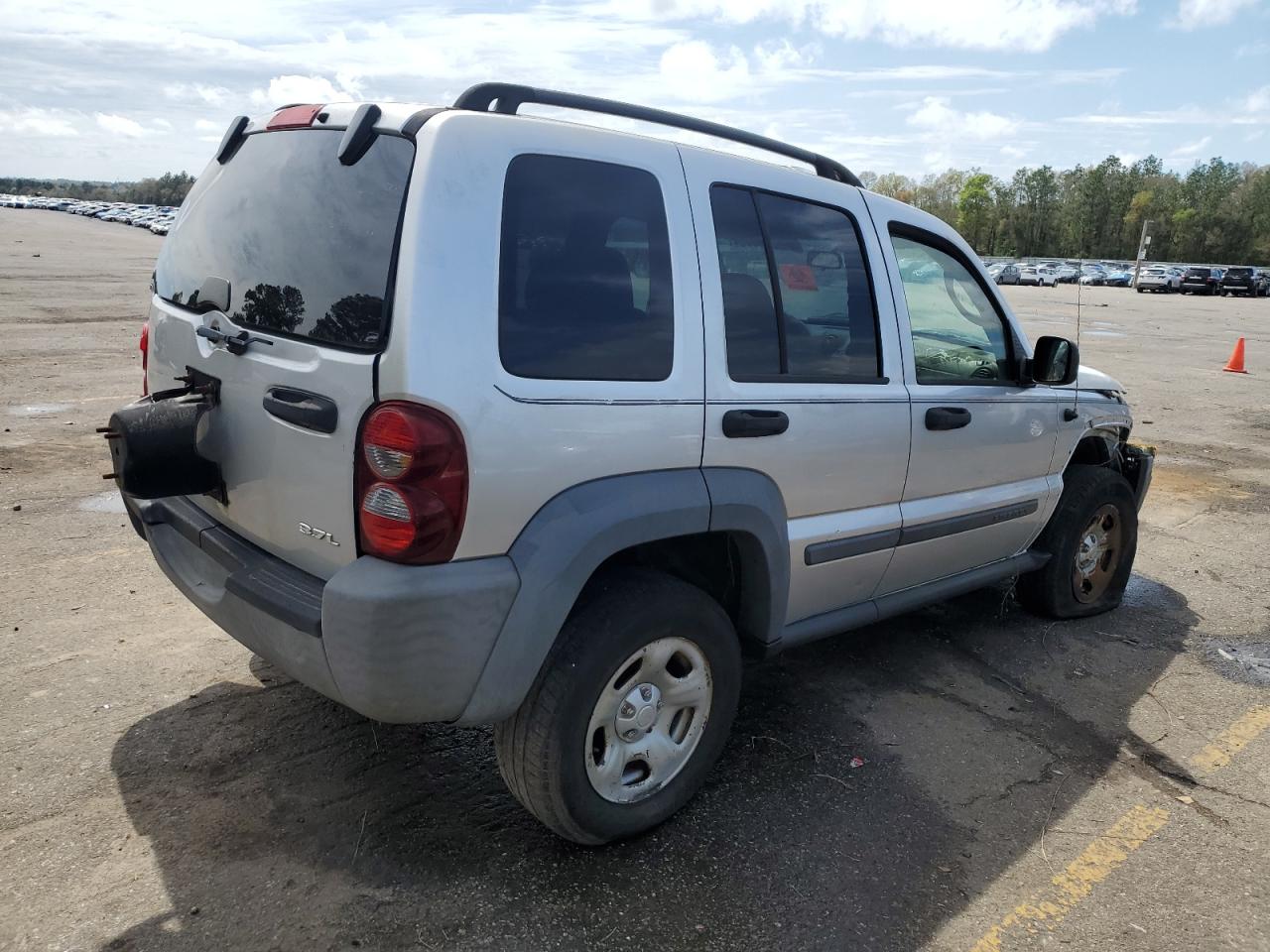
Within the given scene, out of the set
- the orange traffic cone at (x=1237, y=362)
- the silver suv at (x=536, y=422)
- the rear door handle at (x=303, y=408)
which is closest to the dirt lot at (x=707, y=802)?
the silver suv at (x=536, y=422)

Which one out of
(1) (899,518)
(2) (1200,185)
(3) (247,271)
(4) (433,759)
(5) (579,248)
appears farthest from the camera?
(2) (1200,185)

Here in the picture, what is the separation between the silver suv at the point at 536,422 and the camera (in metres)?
2.29

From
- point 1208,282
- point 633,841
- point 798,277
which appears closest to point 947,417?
point 798,277

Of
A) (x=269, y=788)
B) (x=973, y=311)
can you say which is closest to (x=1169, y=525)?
(x=973, y=311)

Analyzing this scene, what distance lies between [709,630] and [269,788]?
58.7 inches

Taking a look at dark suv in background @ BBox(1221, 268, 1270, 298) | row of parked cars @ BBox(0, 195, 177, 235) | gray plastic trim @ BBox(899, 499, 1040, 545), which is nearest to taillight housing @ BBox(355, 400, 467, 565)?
gray plastic trim @ BBox(899, 499, 1040, 545)

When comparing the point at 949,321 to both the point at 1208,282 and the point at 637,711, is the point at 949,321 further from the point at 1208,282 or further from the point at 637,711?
the point at 1208,282

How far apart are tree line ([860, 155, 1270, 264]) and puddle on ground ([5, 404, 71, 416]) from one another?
86776 millimetres

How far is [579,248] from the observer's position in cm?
256

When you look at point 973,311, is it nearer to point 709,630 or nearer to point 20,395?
point 709,630

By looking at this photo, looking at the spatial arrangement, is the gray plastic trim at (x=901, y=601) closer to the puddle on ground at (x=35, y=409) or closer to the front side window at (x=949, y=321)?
the front side window at (x=949, y=321)

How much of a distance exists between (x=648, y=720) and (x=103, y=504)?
429cm

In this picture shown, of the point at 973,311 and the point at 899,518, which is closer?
the point at 899,518

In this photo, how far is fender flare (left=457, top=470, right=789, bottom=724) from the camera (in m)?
2.38
